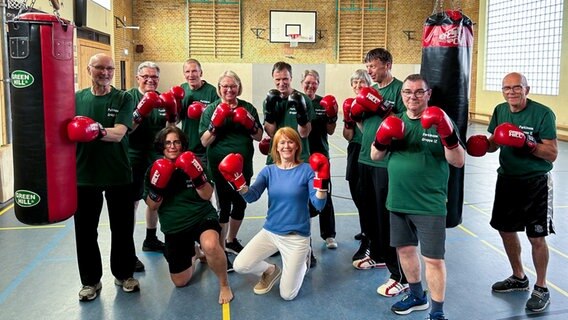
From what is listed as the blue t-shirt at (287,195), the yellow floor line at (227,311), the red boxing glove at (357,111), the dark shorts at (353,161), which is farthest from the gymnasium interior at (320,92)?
→ the red boxing glove at (357,111)

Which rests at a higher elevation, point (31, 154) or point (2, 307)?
point (31, 154)

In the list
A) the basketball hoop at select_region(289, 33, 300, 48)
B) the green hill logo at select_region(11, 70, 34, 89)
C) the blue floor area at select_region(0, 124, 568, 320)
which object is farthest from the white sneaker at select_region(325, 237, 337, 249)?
the basketball hoop at select_region(289, 33, 300, 48)

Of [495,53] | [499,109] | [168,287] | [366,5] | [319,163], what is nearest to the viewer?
[319,163]

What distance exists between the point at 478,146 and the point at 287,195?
1.24 m

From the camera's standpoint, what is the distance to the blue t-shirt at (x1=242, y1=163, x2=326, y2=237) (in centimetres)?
321

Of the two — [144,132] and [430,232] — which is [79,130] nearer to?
[144,132]

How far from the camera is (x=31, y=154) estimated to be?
8.03ft

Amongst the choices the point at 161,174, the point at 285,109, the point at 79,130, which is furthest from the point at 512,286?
the point at 79,130

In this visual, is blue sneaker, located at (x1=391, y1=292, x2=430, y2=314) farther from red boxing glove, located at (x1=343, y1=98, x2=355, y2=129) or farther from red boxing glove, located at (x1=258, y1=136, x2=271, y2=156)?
red boxing glove, located at (x1=258, y1=136, x2=271, y2=156)

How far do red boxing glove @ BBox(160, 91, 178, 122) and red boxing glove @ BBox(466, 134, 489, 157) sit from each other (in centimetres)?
222

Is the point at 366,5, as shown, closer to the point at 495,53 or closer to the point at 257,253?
the point at 495,53

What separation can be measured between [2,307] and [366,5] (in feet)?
54.9

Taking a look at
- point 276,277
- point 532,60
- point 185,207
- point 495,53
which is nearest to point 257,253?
point 276,277

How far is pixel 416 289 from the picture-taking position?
10.1ft
